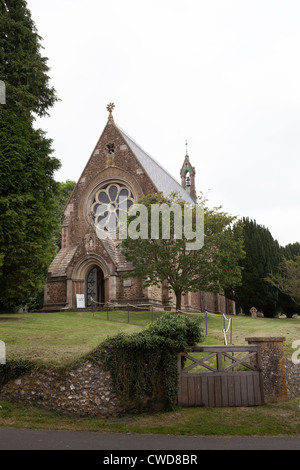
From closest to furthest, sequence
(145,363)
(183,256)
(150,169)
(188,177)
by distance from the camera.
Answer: (145,363) < (183,256) < (150,169) < (188,177)

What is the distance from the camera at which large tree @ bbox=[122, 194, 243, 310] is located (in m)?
21.4

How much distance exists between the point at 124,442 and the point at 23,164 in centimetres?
1319

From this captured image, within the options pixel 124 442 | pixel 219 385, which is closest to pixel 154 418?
pixel 124 442

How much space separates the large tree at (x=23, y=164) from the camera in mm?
17016

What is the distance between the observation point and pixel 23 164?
17891mm

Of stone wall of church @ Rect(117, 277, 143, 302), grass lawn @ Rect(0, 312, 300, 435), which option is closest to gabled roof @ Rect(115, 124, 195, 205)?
stone wall of church @ Rect(117, 277, 143, 302)

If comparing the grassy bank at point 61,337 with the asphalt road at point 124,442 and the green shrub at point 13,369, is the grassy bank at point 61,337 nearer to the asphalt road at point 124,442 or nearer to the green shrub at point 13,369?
the green shrub at point 13,369

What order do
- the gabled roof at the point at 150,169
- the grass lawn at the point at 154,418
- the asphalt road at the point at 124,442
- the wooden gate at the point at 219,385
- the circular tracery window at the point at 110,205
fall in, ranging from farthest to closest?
the gabled roof at the point at 150,169 < the circular tracery window at the point at 110,205 < the wooden gate at the point at 219,385 < the grass lawn at the point at 154,418 < the asphalt road at the point at 124,442

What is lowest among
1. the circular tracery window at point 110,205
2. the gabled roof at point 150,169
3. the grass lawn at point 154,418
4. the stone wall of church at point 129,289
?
the grass lawn at point 154,418

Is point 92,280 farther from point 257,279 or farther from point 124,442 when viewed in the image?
point 124,442

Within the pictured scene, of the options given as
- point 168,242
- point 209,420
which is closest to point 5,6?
point 168,242

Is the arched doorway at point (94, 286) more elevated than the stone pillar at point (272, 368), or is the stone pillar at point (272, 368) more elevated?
the arched doorway at point (94, 286)

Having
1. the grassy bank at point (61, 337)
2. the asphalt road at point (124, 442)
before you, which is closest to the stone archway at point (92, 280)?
the grassy bank at point (61, 337)

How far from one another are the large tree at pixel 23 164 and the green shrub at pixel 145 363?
8.17m
